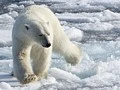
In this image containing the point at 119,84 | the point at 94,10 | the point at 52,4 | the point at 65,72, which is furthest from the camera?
the point at 52,4

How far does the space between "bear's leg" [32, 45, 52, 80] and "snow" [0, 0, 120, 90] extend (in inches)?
3.1

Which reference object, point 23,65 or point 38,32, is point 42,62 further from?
point 38,32

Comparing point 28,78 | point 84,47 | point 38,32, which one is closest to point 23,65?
point 28,78

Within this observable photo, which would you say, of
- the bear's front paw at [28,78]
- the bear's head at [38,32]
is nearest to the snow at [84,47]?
the bear's front paw at [28,78]

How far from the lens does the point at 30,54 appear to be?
15.8ft

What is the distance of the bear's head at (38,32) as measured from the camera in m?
4.27

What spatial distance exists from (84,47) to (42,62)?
1.73m

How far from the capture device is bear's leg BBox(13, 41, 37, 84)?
4463 mm

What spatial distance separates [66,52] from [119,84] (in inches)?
40.6

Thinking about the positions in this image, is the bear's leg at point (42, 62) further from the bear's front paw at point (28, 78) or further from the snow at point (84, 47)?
the bear's front paw at point (28, 78)

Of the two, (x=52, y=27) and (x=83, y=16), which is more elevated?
(x=52, y=27)

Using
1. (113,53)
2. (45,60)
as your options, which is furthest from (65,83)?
(113,53)

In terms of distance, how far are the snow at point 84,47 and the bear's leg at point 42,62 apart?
0.08 m

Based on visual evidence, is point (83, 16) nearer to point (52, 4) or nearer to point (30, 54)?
point (52, 4)
